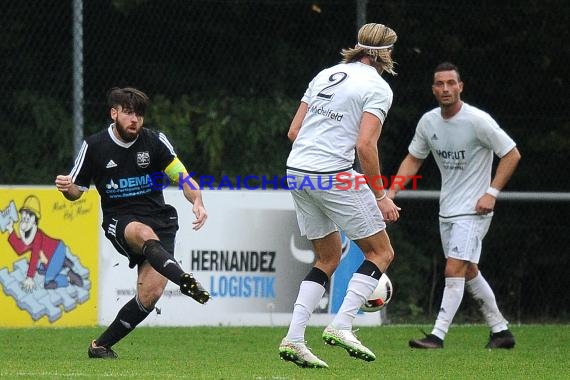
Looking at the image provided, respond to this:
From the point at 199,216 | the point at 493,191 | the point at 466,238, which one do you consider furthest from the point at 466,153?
the point at 199,216

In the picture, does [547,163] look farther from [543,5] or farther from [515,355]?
[515,355]

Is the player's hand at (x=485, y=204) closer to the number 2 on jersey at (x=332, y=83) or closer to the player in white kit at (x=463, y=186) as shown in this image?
the player in white kit at (x=463, y=186)

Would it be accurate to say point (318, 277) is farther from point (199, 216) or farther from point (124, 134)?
point (124, 134)

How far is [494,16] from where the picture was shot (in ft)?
42.2

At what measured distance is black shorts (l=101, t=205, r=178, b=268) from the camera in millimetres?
8125

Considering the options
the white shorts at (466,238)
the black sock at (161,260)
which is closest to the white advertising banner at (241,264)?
the white shorts at (466,238)

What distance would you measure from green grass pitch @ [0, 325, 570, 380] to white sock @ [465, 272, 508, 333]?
0.22 metres

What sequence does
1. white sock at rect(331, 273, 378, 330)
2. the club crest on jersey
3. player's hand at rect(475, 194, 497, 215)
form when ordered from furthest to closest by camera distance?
player's hand at rect(475, 194, 497, 215) → the club crest on jersey → white sock at rect(331, 273, 378, 330)

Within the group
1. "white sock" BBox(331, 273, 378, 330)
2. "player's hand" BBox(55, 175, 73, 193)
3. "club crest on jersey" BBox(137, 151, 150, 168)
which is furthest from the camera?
"club crest on jersey" BBox(137, 151, 150, 168)

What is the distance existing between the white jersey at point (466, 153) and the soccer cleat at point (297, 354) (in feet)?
8.81

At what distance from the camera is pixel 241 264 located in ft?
37.1

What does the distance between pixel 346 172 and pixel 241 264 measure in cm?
404

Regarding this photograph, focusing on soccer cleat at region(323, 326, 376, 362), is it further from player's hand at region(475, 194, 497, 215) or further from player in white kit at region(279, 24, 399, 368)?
player's hand at region(475, 194, 497, 215)

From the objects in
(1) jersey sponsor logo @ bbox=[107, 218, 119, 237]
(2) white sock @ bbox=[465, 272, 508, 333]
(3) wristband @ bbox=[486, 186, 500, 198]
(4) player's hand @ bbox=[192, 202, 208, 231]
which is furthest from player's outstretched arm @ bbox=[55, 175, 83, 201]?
(2) white sock @ bbox=[465, 272, 508, 333]
